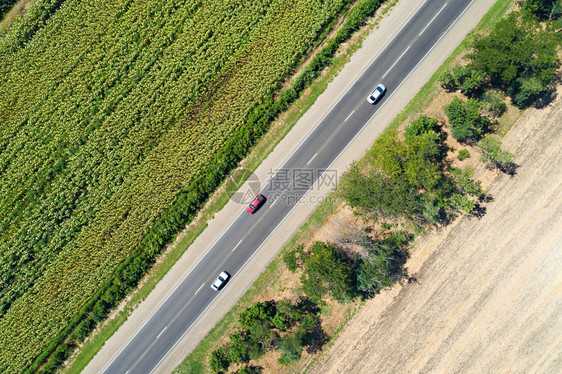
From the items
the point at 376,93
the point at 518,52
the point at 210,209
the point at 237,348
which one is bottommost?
the point at 237,348

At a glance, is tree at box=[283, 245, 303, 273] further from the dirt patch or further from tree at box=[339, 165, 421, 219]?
the dirt patch

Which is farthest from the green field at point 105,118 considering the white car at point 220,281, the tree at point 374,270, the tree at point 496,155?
the tree at point 496,155

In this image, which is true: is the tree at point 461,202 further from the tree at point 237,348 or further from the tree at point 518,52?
the tree at point 237,348

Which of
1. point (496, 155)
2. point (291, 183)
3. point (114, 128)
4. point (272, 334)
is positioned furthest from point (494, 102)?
point (114, 128)

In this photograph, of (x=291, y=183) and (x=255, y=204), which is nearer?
(x=255, y=204)

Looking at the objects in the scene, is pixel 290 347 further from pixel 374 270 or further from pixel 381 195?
pixel 381 195

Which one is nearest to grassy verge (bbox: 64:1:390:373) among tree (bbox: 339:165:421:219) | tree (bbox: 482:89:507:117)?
tree (bbox: 339:165:421:219)

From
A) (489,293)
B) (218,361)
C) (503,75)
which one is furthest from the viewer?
(489,293)
